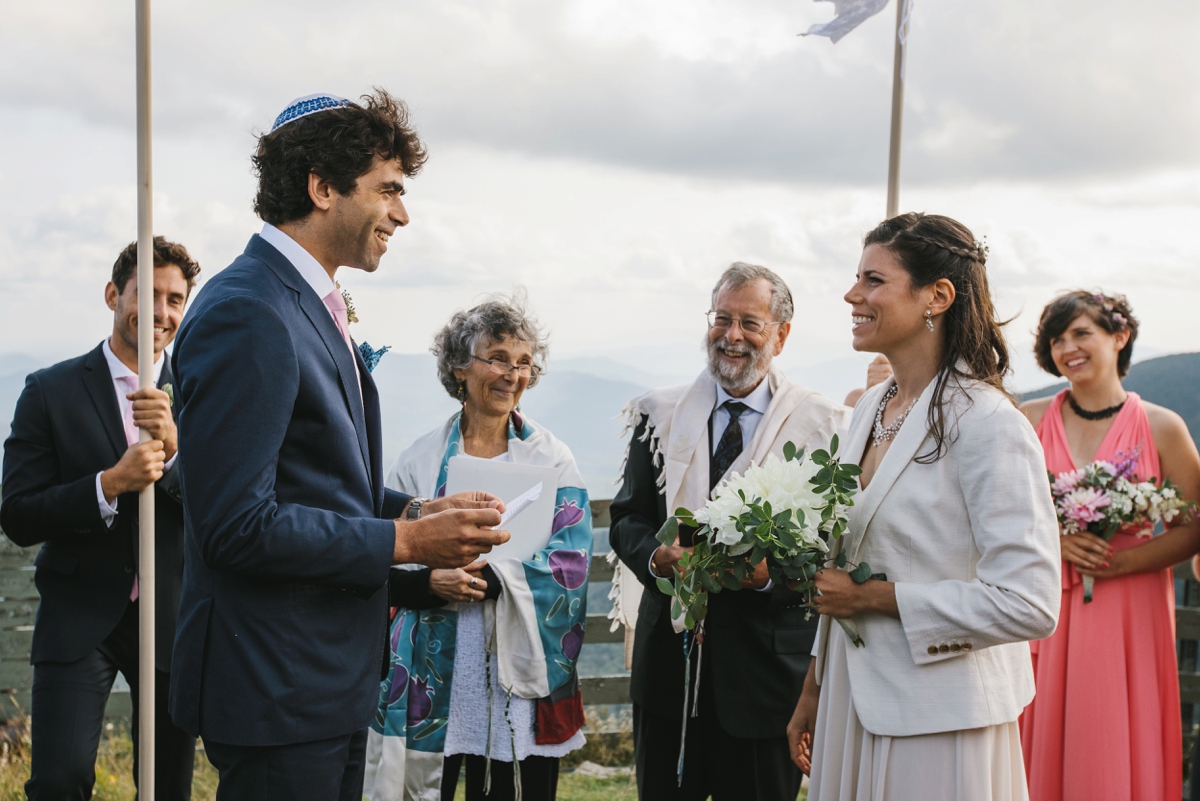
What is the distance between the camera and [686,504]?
376 centimetres

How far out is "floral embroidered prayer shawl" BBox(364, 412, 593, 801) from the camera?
3684mm

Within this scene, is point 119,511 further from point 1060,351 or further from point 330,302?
point 1060,351

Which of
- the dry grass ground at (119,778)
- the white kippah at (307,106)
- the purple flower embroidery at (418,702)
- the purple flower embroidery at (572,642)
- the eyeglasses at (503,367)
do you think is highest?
the white kippah at (307,106)

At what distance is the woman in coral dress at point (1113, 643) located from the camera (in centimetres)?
416

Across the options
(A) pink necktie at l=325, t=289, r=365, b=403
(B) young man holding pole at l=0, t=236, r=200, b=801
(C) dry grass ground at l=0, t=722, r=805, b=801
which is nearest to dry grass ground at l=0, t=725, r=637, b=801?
(C) dry grass ground at l=0, t=722, r=805, b=801

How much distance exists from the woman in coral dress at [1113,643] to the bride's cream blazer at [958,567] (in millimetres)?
2003

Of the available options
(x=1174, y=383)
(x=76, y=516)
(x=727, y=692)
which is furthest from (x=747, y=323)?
(x=1174, y=383)

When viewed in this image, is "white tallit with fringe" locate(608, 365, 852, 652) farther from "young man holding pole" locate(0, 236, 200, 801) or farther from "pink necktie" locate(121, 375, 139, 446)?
"pink necktie" locate(121, 375, 139, 446)

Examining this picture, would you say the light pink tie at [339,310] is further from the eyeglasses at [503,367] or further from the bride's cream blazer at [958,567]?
the eyeglasses at [503,367]

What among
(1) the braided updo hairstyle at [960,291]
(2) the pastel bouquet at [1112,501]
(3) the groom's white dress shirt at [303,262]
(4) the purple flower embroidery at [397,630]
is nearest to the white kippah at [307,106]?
(3) the groom's white dress shirt at [303,262]

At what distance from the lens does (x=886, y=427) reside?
274 centimetres

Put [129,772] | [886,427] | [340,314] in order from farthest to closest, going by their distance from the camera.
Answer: [129,772], [886,427], [340,314]

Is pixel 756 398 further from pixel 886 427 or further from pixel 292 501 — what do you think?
pixel 292 501

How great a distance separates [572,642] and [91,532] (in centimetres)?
189
